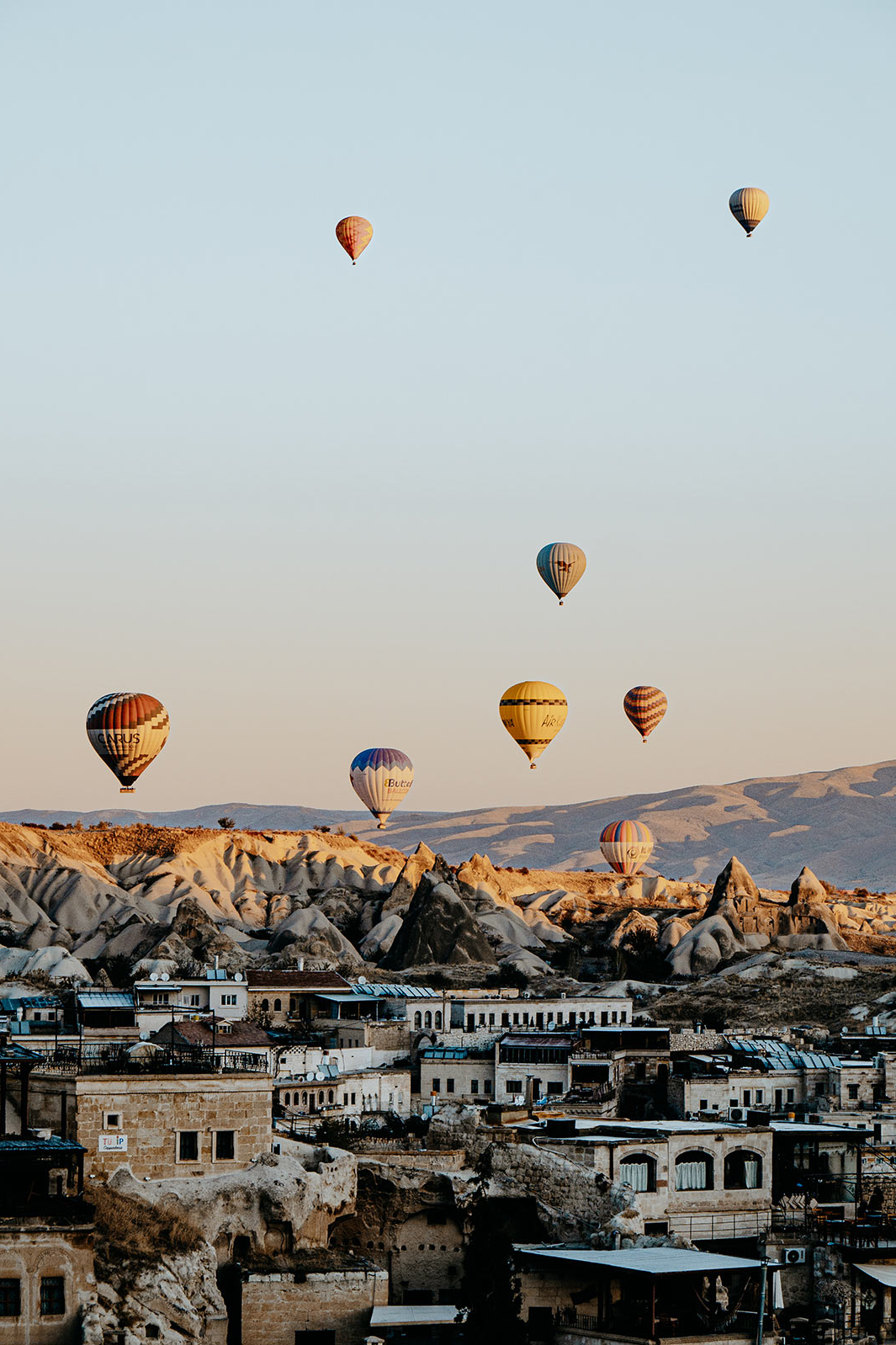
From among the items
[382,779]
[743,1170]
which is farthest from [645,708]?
[743,1170]

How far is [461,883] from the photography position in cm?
19425

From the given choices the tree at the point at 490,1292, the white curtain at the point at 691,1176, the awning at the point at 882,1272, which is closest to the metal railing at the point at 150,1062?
the tree at the point at 490,1292

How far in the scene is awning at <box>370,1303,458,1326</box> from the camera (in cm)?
4953

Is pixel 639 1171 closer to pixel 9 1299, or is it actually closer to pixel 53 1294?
pixel 53 1294

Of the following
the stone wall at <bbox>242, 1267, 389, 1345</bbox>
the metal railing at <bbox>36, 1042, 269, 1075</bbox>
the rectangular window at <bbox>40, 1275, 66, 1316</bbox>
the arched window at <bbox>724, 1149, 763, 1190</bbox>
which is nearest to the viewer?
the rectangular window at <bbox>40, 1275, 66, 1316</bbox>

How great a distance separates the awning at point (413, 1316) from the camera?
1950 inches

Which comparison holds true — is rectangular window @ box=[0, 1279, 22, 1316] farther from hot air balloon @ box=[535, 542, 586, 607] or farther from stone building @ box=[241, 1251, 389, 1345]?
hot air balloon @ box=[535, 542, 586, 607]

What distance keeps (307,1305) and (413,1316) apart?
94.9 inches

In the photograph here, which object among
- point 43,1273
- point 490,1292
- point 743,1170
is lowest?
point 490,1292

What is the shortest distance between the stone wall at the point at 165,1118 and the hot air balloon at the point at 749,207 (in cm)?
8730

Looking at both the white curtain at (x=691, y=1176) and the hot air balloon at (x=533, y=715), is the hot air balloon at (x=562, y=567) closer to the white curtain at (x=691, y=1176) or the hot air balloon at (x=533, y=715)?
the hot air balloon at (x=533, y=715)

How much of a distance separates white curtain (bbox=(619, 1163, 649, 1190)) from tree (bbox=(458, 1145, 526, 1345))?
6.32m

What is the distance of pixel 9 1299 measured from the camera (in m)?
46.7

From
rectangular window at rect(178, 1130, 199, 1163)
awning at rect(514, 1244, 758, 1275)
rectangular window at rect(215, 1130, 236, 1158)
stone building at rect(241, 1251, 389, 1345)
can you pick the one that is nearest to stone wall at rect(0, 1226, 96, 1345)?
stone building at rect(241, 1251, 389, 1345)
